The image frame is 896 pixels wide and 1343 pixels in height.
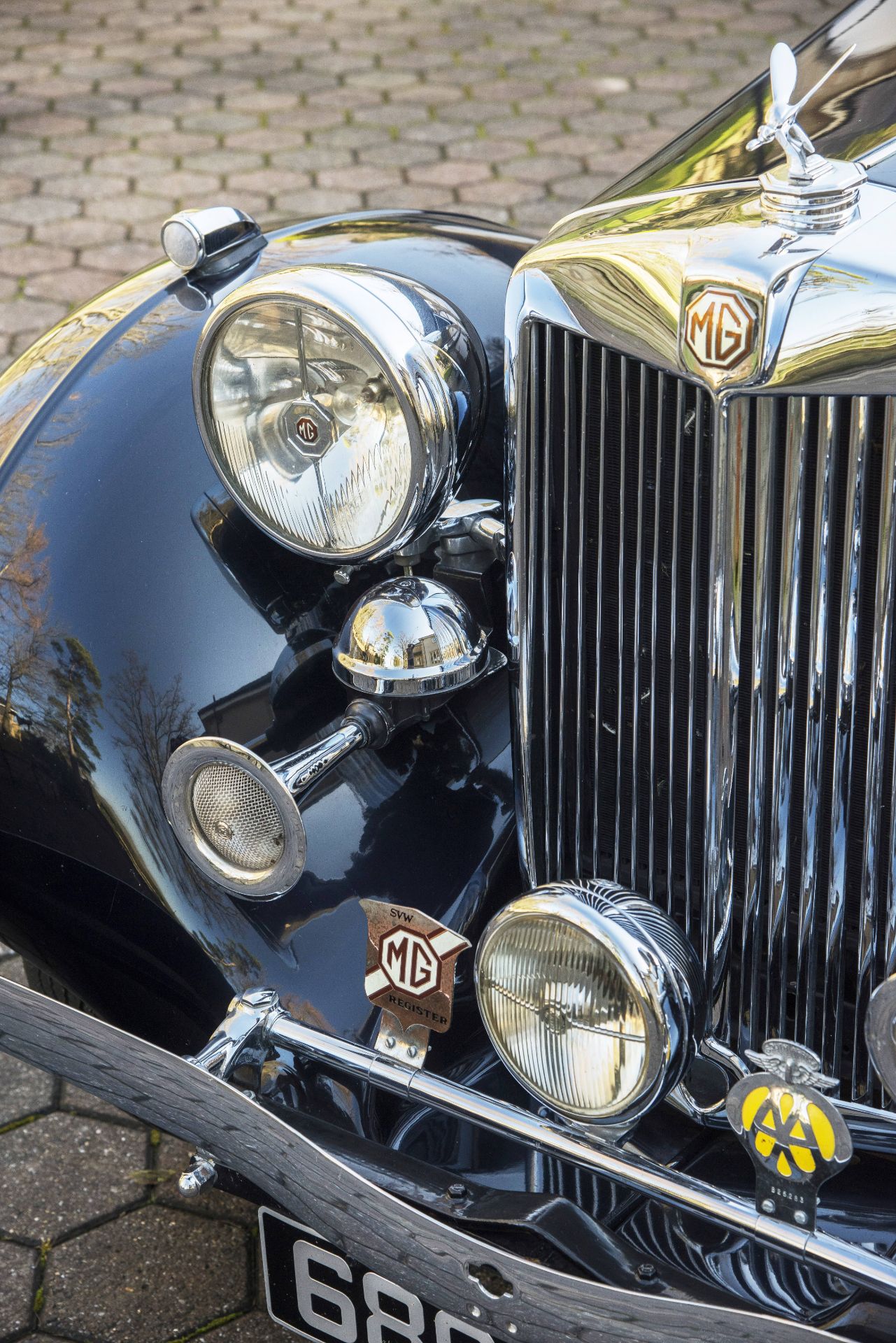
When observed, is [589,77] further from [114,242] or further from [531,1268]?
[531,1268]

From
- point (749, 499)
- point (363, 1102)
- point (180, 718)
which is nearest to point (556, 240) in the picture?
point (749, 499)

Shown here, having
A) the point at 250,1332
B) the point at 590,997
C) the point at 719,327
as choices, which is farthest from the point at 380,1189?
the point at 719,327

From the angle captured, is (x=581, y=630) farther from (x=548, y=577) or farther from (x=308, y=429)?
(x=308, y=429)

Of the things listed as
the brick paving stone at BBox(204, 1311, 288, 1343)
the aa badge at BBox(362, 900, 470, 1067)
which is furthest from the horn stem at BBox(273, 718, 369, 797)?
the brick paving stone at BBox(204, 1311, 288, 1343)

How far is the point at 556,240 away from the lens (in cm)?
155

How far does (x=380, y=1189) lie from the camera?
1367 mm

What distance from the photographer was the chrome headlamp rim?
155 centimetres

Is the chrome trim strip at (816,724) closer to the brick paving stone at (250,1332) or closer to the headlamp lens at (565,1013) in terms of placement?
the headlamp lens at (565,1013)

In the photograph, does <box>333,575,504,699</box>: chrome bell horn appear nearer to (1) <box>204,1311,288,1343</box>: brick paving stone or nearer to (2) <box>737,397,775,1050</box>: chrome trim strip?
(2) <box>737,397,775,1050</box>: chrome trim strip

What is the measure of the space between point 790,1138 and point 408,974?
0.42 metres

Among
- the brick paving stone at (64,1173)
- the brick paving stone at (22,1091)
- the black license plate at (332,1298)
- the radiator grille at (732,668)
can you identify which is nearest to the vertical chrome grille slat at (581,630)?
the radiator grille at (732,668)

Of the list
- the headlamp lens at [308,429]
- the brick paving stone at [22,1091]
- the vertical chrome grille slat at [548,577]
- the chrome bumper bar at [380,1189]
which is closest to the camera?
the chrome bumper bar at [380,1189]

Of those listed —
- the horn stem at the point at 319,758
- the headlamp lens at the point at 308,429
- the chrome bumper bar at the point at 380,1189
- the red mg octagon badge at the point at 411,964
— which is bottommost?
the chrome bumper bar at the point at 380,1189

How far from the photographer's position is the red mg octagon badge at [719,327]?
1.33 metres
